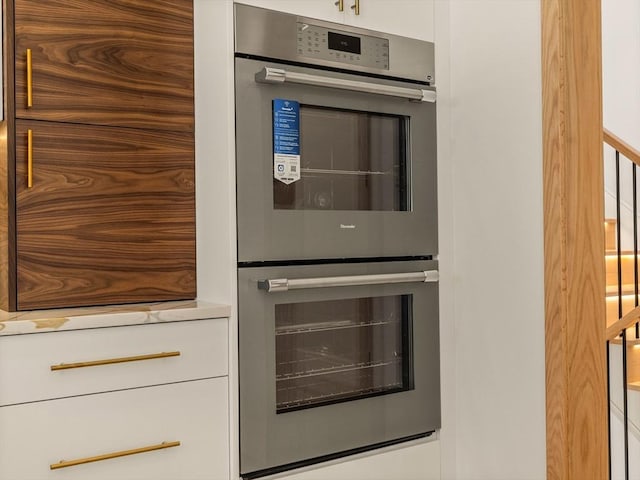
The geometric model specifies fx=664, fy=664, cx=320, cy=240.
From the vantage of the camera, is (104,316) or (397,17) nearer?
(104,316)

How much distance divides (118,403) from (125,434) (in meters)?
0.08

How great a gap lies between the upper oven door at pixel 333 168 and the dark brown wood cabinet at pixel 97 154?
198 millimetres

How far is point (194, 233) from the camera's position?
1.92 metres

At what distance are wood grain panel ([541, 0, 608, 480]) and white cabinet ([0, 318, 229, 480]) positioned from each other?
942mm

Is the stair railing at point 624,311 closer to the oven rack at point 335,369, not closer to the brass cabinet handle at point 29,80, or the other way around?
the oven rack at point 335,369

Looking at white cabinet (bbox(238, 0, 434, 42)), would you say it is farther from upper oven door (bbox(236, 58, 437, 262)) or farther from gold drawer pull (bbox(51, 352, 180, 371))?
gold drawer pull (bbox(51, 352, 180, 371))

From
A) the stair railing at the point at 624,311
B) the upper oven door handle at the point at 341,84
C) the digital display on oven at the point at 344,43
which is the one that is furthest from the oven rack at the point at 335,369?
the digital display on oven at the point at 344,43

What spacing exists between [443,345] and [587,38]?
3.47 feet

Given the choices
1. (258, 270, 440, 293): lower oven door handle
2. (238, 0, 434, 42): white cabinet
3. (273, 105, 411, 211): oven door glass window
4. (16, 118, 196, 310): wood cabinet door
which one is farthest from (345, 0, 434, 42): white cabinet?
(258, 270, 440, 293): lower oven door handle

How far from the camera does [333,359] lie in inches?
79.8

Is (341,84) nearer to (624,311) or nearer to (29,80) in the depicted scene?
(29,80)

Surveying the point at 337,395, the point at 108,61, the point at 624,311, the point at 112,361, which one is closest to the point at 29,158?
the point at 108,61

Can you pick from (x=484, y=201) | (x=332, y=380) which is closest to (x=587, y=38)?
(x=484, y=201)

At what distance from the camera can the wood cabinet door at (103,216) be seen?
5.50ft
